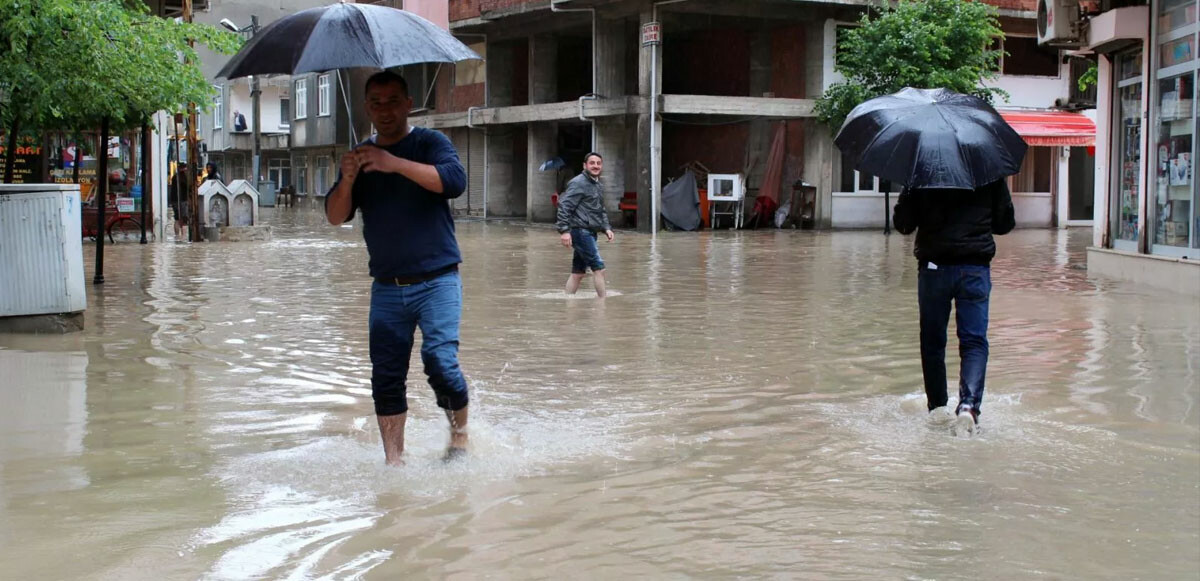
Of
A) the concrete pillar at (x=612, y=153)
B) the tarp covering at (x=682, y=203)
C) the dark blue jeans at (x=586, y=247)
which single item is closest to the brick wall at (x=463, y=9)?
the concrete pillar at (x=612, y=153)

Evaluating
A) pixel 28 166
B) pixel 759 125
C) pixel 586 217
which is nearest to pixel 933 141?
pixel 586 217

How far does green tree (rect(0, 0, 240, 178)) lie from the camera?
11227mm

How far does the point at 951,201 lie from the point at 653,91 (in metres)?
26.5

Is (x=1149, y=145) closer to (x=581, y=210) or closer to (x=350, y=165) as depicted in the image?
(x=581, y=210)

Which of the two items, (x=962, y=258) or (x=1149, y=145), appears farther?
(x=1149, y=145)

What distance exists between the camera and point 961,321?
6766 millimetres

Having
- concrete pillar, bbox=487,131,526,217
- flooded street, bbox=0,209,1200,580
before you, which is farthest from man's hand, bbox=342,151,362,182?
concrete pillar, bbox=487,131,526,217

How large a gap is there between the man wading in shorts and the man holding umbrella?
6827 millimetres

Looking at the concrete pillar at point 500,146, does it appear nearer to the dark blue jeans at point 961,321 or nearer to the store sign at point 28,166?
the store sign at point 28,166

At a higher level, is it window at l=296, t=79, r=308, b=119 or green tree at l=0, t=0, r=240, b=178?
window at l=296, t=79, r=308, b=119

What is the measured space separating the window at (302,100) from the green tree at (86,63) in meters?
47.9

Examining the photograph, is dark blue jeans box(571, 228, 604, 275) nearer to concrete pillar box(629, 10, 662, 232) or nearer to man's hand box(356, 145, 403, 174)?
man's hand box(356, 145, 403, 174)

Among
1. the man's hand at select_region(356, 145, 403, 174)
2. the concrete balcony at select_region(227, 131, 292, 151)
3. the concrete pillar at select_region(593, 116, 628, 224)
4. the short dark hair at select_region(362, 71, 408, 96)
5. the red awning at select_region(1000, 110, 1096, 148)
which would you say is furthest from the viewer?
the concrete balcony at select_region(227, 131, 292, 151)

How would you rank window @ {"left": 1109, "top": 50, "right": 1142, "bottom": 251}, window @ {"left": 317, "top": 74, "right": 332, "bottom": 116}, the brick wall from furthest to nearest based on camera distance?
window @ {"left": 317, "top": 74, "right": 332, "bottom": 116}, the brick wall, window @ {"left": 1109, "top": 50, "right": 1142, "bottom": 251}
